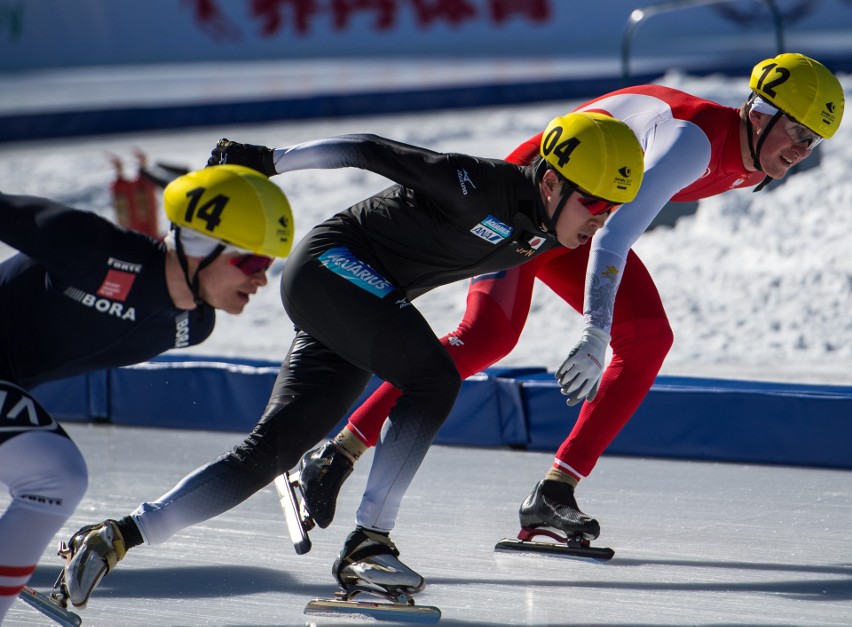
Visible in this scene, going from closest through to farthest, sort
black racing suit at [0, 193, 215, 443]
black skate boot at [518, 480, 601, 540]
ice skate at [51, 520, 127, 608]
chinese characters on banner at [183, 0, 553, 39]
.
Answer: black racing suit at [0, 193, 215, 443] → ice skate at [51, 520, 127, 608] → black skate boot at [518, 480, 601, 540] → chinese characters on banner at [183, 0, 553, 39]

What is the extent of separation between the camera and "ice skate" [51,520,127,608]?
241cm

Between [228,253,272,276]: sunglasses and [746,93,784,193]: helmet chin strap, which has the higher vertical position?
[746,93,784,193]: helmet chin strap

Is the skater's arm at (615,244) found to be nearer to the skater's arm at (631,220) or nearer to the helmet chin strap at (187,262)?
the skater's arm at (631,220)

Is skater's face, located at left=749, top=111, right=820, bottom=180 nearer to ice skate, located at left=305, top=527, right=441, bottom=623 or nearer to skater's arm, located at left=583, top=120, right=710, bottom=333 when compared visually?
skater's arm, located at left=583, top=120, right=710, bottom=333

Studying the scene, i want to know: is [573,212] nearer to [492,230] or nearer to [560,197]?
[560,197]

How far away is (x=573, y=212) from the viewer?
265 cm

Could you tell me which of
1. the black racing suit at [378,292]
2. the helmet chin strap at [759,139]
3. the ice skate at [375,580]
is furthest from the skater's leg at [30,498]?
the helmet chin strap at [759,139]

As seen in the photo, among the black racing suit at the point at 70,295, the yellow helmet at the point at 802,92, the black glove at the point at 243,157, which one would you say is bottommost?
the black racing suit at the point at 70,295

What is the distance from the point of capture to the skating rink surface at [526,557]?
8.40 feet

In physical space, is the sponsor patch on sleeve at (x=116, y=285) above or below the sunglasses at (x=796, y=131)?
below

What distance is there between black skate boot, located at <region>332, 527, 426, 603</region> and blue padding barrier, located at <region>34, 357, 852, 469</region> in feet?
5.44

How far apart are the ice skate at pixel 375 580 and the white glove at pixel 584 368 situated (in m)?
0.50

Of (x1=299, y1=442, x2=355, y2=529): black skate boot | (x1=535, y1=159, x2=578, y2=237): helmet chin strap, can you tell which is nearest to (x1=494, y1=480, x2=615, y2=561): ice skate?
(x1=299, y1=442, x2=355, y2=529): black skate boot

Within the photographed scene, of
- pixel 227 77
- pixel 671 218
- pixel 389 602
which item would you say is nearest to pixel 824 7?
pixel 227 77
